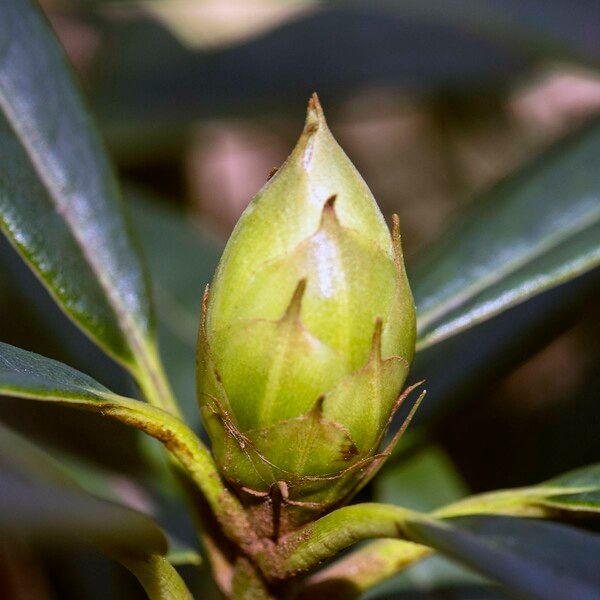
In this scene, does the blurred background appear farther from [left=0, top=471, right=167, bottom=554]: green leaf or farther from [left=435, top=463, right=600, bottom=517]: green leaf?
[left=0, top=471, right=167, bottom=554]: green leaf

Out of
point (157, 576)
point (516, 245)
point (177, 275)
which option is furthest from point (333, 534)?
point (177, 275)

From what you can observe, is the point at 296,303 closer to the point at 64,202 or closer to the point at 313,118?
the point at 313,118

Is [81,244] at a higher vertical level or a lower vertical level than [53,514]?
higher

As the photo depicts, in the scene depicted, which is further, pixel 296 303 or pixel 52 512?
pixel 296 303

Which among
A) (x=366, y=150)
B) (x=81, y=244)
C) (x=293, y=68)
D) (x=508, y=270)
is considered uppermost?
(x=366, y=150)

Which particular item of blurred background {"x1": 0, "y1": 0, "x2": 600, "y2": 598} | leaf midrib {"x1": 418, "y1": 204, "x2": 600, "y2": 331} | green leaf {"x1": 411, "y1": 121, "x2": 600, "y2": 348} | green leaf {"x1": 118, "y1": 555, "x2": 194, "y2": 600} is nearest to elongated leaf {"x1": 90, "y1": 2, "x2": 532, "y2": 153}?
blurred background {"x1": 0, "y1": 0, "x2": 600, "y2": 598}

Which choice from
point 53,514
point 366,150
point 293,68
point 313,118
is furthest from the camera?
point 366,150
